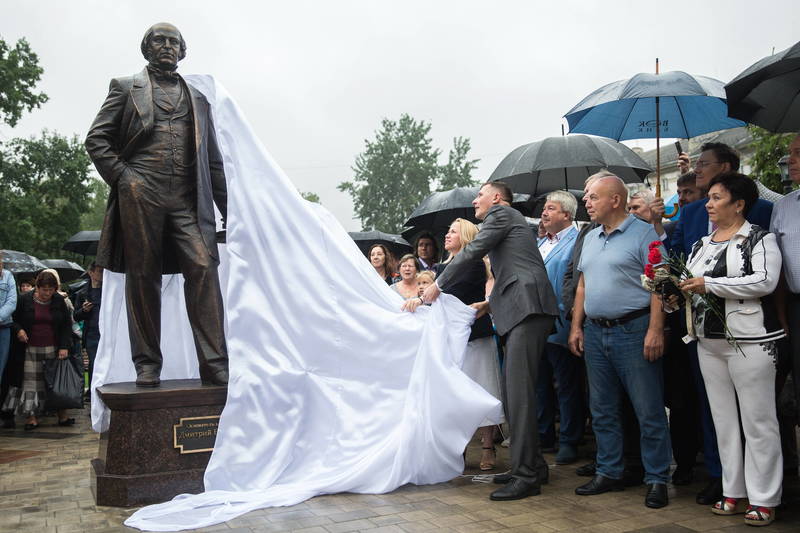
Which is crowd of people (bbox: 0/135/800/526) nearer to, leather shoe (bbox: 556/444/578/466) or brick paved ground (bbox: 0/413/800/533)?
leather shoe (bbox: 556/444/578/466)

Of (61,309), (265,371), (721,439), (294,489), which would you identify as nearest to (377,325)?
(265,371)

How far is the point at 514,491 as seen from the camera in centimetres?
486

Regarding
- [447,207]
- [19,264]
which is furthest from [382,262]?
[19,264]

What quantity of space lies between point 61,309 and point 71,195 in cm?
2646

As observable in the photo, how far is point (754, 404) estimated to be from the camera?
425cm

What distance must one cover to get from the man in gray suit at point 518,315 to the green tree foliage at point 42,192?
2894 centimetres

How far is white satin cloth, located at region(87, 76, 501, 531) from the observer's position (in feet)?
16.9

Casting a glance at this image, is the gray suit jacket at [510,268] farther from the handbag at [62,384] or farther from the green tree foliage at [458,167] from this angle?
the green tree foliage at [458,167]

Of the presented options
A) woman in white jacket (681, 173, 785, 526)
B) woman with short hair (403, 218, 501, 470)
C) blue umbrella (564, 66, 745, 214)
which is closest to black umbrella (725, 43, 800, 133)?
woman in white jacket (681, 173, 785, 526)

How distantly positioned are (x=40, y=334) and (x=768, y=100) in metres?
8.09

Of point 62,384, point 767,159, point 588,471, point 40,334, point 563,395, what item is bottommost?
point 588,471

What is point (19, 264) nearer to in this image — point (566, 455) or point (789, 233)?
point (566, 455)

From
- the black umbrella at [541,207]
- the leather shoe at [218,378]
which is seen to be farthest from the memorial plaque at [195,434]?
the black umbrella at [541,207]

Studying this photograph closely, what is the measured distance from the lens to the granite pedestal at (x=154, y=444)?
16.0 feet
